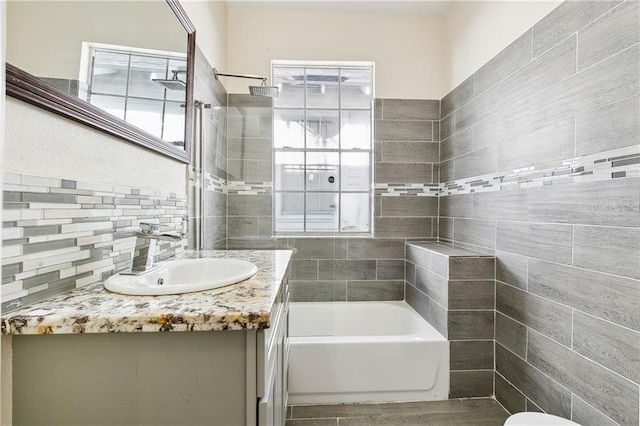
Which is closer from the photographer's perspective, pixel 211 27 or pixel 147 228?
pixel 147 228

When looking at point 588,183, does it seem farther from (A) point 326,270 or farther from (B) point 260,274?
(A) point 326,270

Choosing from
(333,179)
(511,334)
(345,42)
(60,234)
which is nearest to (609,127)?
(511,334)

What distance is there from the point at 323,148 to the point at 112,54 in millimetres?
1874

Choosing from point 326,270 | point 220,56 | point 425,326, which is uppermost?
point 220,56

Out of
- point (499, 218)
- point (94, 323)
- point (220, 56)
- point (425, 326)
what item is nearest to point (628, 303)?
point (499, 218)

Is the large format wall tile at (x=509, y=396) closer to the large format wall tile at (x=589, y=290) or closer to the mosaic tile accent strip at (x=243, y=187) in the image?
the large format wall tile at (x=589, y=290)

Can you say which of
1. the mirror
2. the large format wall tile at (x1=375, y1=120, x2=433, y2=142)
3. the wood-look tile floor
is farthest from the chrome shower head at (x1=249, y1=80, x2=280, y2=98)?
the wood-look tile floor

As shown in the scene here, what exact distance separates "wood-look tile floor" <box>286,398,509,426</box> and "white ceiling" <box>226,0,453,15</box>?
2.95m

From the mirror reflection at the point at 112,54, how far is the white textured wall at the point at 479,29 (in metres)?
1.92

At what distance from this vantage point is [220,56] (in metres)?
2.53

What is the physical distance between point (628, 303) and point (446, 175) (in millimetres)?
1630

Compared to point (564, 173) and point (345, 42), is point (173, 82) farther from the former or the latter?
point (564, 173)

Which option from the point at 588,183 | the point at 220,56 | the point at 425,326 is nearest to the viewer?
the point at 588,183

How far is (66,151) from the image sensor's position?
94 centimetres
